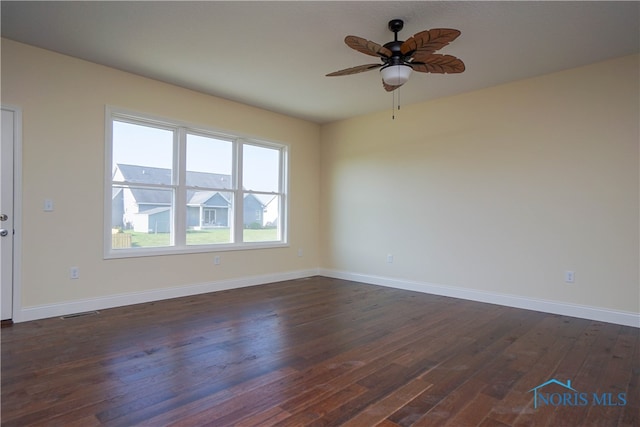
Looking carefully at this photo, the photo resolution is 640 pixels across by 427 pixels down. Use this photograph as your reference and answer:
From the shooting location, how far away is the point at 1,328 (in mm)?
3211

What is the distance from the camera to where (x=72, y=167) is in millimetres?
3734

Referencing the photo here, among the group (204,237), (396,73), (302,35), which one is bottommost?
(204,237)

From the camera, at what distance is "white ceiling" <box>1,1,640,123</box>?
2.76 m

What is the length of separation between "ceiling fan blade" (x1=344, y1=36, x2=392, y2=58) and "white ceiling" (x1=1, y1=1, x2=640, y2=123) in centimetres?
36

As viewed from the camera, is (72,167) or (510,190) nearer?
(72,167)

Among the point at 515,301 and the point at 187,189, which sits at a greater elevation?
the point at 187,189

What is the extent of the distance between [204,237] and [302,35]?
9.74 ft

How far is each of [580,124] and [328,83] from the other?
9.18ft

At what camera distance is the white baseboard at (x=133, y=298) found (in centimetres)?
349

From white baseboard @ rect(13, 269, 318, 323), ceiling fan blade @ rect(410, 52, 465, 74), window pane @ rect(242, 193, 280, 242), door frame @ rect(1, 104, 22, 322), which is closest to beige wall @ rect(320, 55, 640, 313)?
window pane @ rect(242, 193, 280, 242)

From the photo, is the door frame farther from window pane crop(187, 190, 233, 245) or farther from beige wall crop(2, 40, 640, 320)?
window pane crop(187, 190, 233, 245)

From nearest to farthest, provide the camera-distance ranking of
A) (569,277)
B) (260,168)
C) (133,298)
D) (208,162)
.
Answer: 1. (569,277)
2. (133,298)
3. (208,162)
4. (260,168)

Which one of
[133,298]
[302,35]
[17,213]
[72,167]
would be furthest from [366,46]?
[133,298]

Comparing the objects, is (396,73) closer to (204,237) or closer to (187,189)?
(187,189)
